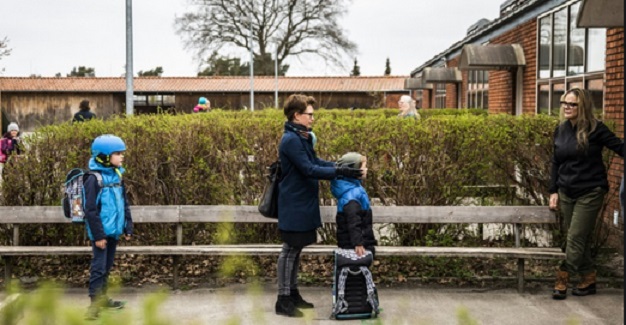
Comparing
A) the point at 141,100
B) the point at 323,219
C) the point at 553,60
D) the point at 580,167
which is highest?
the point at 141,100

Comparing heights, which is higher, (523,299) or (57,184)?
(57,184)

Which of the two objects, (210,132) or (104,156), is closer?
(104,156)

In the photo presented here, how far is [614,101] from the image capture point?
9.24 metres

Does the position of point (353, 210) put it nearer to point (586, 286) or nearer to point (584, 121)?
point (584, 121)

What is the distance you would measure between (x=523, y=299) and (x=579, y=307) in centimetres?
50

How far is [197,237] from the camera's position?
7816 millimetres

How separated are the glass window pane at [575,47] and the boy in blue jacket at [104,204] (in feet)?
24.0

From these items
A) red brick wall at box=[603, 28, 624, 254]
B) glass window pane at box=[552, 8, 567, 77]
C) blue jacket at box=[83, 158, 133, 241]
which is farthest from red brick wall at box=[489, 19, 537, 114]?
blue jacket at box=[83, 158, 133, 241]

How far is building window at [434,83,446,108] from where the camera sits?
30903 millimetres

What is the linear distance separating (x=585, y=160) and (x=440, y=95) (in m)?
25.9

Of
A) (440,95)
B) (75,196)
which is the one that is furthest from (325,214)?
(440,95)

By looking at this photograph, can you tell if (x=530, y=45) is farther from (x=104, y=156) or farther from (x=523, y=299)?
(x=104, y=156)

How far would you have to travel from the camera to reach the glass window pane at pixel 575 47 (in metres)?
11.3

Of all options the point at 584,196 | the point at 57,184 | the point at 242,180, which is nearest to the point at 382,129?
the point at 242,180
